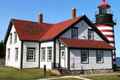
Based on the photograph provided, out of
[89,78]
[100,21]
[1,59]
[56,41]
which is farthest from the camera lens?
[1,59]

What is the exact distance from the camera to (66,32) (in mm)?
33938

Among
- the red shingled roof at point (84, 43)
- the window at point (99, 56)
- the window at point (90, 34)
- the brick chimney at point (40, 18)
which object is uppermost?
the brick chimney at point (40, 18)

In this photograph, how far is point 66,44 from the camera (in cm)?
3178

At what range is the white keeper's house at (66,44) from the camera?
→ 32.7m

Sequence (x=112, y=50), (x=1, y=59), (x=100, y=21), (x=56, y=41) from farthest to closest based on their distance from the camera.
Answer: (x=1, y=59) < (x=100, y=21) < (x=112, y=50) < (x=56, y=41)

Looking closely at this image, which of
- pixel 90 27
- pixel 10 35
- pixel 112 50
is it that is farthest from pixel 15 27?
pixel 112 50

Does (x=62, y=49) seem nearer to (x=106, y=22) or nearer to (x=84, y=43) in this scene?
(x=84, y=43)

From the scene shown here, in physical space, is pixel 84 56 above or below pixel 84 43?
below

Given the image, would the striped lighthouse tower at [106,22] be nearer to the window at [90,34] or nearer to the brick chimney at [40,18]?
the window at [90,34]

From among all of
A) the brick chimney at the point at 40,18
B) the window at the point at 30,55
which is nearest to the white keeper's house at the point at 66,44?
the window at the point at 30,55

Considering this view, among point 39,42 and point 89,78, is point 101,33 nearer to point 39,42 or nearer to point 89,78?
point 39,42

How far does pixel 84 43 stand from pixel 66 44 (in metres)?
2.93

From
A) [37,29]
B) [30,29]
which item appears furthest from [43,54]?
[37,29]

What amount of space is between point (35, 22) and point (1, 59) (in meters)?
9.55
